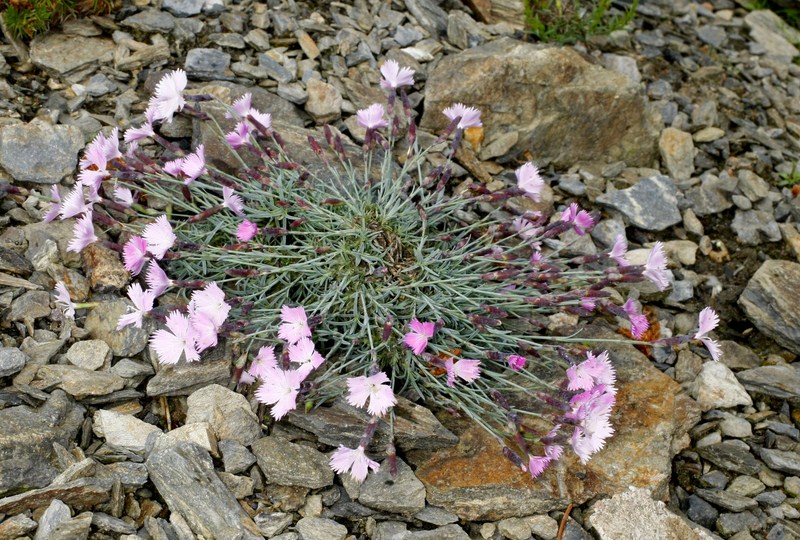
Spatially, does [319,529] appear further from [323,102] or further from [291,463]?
[323,102]

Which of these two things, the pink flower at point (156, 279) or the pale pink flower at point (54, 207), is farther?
the pale pink flower at point (54, 207)

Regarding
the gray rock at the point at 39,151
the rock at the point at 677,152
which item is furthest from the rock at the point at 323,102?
the rock at the point at 677,152

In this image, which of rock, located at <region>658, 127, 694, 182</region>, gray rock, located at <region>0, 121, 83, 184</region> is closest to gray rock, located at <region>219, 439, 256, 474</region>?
gray rock, located at <region>0, 121, 83, 184</region>

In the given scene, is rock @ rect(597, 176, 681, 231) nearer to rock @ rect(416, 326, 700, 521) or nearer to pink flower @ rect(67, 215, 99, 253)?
rock @ rect(416, 326, 700, 521)

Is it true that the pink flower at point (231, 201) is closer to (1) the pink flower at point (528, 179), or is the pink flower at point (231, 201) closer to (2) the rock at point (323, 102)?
(2) the rock at point (323, 102)

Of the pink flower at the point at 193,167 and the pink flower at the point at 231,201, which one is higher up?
the pink flower at the point at 193,167

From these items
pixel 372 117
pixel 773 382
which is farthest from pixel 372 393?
pixel 773 382
